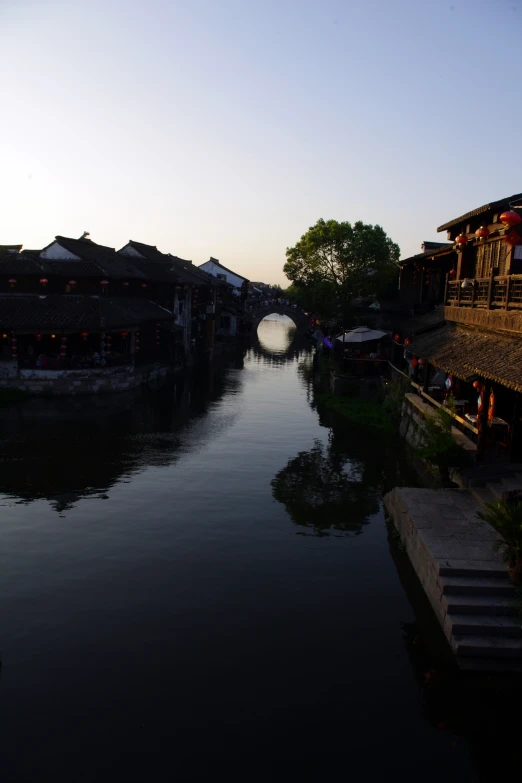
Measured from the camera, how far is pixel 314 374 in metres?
44.3

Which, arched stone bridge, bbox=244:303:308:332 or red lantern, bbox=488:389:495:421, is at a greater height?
arched stone bridge, bbox=244:303:308:332

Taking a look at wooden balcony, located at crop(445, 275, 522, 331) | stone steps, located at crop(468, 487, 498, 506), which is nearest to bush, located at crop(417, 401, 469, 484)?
stone steps, located at crop(468, 487, 498, 506)

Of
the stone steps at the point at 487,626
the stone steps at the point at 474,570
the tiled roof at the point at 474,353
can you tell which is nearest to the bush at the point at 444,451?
the tiled roof at the point at 474,353

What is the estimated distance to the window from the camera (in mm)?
19033

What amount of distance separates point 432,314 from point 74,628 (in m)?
24.0

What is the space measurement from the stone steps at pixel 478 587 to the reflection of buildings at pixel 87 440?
10.00 meters

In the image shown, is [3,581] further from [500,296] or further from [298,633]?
[500,296]

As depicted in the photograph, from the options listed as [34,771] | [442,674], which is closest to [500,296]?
[442,674]

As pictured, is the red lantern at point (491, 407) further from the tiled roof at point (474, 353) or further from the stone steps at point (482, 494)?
the stone steps at point (482, 494)

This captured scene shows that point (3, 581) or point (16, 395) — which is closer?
point (3, 581)

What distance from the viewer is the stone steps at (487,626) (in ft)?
30.2

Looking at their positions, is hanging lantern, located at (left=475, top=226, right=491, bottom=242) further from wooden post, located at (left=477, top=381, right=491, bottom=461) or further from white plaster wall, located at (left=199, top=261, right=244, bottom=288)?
white plaster wall, located at (left=199, top=261, right=244, bottom=288)

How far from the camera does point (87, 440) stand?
2233 cm

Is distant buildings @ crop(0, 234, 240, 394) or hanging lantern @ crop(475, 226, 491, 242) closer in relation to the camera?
hanging lantern @ crop(475, 226, 491, 242)
